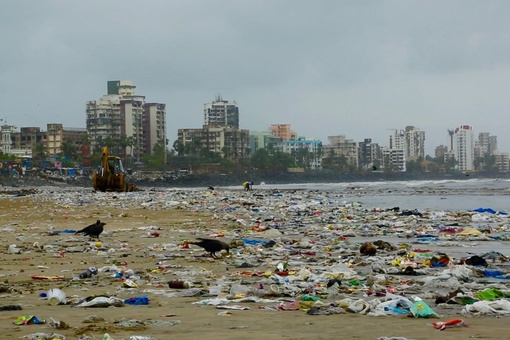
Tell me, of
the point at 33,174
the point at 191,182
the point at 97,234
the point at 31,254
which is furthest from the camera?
the point at 191,182

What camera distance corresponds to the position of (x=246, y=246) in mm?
12727

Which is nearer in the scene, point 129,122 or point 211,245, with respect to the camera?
point 211,245

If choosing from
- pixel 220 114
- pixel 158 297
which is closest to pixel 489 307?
pixel 158 297

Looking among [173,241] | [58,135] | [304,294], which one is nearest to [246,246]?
[173,241]

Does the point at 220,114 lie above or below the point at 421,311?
above

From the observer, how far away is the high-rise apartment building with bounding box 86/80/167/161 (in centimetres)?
15038

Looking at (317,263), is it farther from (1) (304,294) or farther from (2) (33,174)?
(2) (33,174)

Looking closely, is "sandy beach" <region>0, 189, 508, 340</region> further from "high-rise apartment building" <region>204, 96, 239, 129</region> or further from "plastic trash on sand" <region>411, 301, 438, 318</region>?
"high-rise apartment building" <region>204, 96, 239, 129</region>

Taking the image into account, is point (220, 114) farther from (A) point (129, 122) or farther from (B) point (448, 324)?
(B) point (448, 324)

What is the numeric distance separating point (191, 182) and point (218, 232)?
93.0 metres

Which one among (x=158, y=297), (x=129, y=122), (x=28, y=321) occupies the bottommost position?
(x=158, y=297)

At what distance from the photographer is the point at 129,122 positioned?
15038cm

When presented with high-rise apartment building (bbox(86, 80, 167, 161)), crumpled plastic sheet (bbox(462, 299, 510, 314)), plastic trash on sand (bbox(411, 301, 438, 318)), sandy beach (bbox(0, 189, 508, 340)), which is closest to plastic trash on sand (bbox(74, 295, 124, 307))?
sandy beach (bbox(0, 189, 508, 340))

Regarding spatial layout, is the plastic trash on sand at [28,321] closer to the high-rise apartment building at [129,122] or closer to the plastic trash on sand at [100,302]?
the plastic trash on sand at [100,302]
